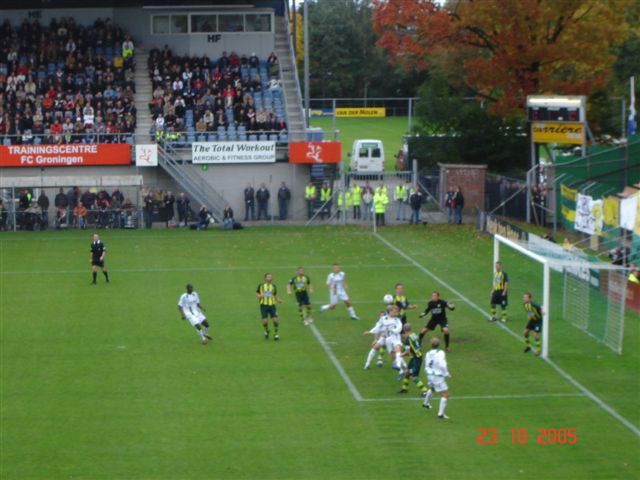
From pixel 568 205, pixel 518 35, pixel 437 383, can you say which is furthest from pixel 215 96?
pixel 437 383

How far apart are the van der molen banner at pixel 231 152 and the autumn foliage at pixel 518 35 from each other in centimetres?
889

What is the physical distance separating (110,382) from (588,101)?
4132cm

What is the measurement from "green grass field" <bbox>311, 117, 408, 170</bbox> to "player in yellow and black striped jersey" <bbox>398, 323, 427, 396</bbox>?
50728 mm

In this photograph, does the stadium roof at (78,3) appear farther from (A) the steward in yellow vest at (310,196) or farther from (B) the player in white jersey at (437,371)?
(B) the player in white jersey at (437,371)

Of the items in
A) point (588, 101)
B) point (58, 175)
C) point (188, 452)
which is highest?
point (588, 101)

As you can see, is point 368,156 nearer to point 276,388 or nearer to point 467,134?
point 467,134

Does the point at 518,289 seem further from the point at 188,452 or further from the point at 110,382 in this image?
the point at 188,452

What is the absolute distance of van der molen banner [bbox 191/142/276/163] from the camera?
163ft

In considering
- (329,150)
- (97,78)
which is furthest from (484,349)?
(97,78)

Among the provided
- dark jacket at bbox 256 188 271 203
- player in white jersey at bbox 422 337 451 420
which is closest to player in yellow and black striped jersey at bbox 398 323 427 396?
player in white jersey at bbox 422 337 451 420

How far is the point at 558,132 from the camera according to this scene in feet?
149

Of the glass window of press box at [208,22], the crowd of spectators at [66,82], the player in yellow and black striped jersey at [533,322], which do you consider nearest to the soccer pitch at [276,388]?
the player in yellow and black striped jersey at [533,322]

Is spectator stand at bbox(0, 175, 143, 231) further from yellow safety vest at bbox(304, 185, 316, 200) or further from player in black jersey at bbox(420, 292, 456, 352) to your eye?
player in black jersey at bbox(420, 292, 456, 352)

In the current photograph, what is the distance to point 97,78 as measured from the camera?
54.4 metres
